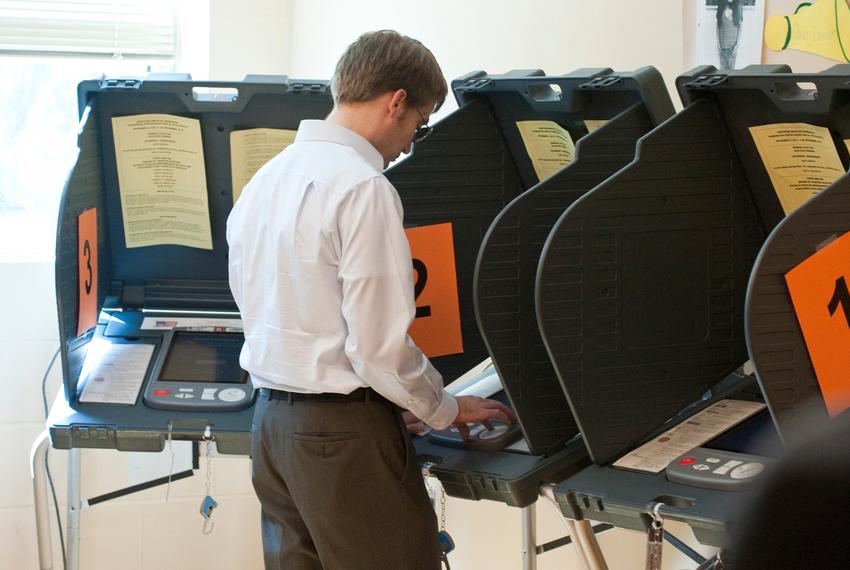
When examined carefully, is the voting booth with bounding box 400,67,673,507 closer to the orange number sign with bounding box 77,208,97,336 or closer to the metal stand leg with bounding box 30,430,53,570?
the orange number sign with bounding box 77,208,97,336

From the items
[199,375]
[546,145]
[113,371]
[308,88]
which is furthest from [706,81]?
[113,371]

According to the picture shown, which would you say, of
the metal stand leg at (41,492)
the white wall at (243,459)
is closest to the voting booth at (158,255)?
the metal stand leg at (41,492)

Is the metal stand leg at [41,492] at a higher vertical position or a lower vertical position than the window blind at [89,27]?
lower

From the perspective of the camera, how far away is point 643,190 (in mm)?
1656

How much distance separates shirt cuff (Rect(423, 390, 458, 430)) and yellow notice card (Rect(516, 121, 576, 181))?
50cm

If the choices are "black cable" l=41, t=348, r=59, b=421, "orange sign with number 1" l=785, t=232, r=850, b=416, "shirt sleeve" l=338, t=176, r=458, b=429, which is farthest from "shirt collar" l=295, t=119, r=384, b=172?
"black cable" l=41, t=348, r=59, b=421

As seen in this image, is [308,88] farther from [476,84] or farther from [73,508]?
[73,508]

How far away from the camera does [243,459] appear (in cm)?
305

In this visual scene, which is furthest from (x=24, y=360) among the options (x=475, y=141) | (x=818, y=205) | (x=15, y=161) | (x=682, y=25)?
(x=818, y=205)

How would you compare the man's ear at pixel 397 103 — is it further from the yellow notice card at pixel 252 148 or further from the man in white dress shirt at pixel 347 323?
the yellow notice card at pixel 252 148

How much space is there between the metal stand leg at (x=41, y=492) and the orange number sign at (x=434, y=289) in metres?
0.74

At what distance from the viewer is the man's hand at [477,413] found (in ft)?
5.98

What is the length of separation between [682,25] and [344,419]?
4.35ft

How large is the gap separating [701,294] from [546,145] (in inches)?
17.5
